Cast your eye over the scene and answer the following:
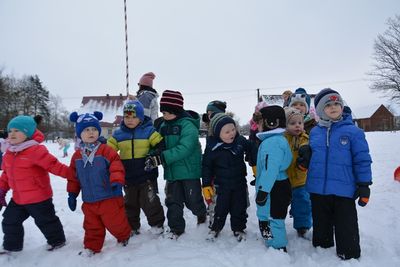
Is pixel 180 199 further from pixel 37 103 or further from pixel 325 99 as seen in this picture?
pixel 37 103

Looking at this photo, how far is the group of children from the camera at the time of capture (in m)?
3.15

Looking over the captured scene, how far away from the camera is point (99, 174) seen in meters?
3.50

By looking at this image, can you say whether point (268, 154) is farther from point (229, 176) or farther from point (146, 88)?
point (146, 88)

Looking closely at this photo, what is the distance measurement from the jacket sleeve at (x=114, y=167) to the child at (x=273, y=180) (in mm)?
1604

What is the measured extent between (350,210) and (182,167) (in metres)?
2.06

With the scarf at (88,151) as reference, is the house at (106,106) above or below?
above

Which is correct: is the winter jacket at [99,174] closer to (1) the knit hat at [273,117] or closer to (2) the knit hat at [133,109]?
(2) the knit hat at [133,109]

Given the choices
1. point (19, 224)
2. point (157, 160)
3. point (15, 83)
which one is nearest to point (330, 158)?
point (157, 160)

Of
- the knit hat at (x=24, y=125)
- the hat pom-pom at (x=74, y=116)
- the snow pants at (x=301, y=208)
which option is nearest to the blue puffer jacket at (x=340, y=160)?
the snow pants at (x=301, y=208)

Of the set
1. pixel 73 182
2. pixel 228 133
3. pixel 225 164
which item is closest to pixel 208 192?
pixel 225 164

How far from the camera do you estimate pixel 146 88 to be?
202 inches

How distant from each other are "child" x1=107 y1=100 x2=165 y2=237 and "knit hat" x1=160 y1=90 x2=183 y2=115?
1.07 feet

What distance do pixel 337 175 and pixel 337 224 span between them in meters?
0.53

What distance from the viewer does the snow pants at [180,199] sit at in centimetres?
391
